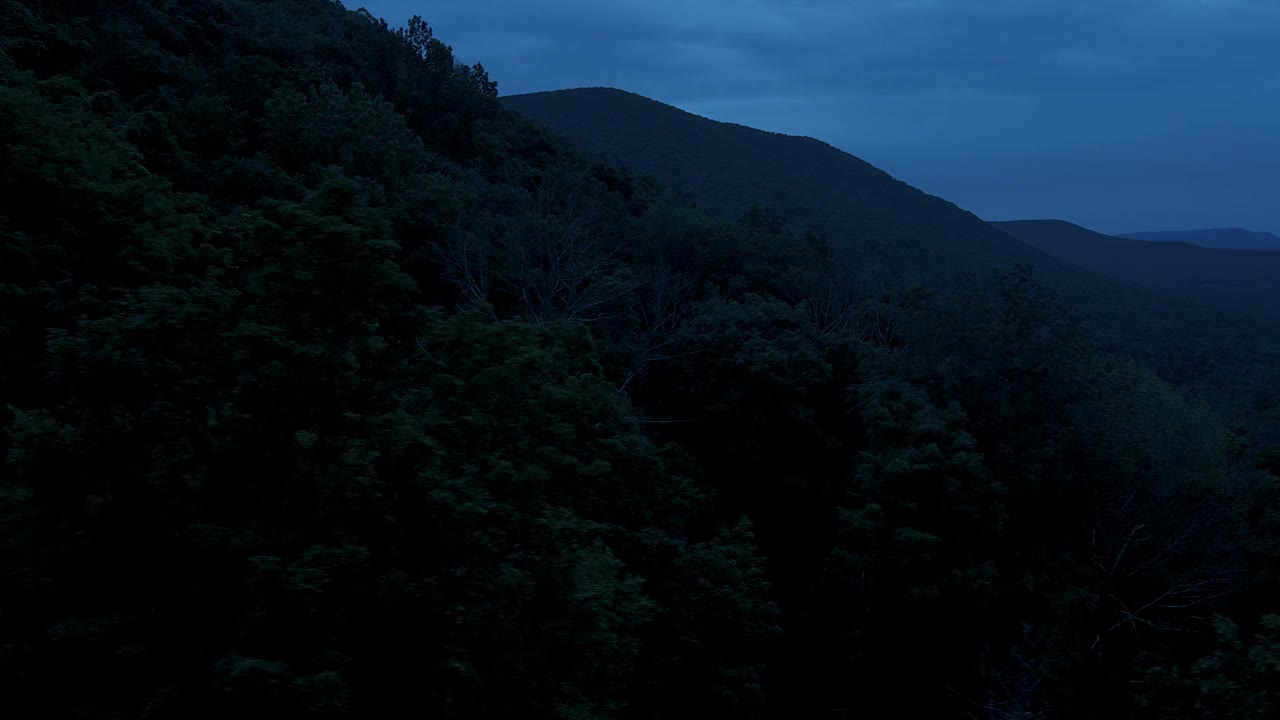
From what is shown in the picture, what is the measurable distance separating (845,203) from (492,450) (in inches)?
3298

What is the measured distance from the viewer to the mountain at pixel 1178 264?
322 ft

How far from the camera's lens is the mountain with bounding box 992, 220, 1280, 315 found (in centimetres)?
9816

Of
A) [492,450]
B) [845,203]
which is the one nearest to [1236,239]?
[845,203]

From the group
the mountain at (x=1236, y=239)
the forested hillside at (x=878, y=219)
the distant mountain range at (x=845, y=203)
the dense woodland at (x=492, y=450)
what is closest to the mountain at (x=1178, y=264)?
the distant mountain range at (x=845, y=203)

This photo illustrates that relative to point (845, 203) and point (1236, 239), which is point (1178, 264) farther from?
point (1236, 239)

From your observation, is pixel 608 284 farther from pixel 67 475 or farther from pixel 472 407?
pixel 67 475

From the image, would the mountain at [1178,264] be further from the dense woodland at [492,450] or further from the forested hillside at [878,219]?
the dense woodland at [492,450]

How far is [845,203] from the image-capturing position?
8506 cm

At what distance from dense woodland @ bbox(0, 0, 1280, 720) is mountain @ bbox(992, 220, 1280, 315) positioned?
288 ft

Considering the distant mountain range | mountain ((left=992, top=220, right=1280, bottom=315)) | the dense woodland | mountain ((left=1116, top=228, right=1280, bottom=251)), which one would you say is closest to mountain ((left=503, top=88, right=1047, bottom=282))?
the distant mountain range

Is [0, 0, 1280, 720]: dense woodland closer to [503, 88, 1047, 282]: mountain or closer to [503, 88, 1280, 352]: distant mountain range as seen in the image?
[503, 88, 1280, 352]: distant mountain range

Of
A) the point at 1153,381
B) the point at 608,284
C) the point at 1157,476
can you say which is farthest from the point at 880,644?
the point at 1153,381

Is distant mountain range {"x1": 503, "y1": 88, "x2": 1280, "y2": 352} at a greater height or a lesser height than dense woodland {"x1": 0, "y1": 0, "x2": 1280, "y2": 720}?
greater

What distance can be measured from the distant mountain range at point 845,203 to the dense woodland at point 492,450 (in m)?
45.4
